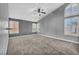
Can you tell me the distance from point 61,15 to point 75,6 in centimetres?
29

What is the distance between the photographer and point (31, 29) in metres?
2.01

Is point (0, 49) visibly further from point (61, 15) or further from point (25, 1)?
point (61, 15)

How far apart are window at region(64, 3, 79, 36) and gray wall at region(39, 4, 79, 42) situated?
72 millimetres

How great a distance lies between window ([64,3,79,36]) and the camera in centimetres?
194

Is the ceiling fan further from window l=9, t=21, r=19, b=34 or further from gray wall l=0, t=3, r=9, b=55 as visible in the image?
gray wall l=0, t=3, r=9, b=55

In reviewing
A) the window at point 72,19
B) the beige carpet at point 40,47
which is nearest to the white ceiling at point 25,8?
the window at point 72,19

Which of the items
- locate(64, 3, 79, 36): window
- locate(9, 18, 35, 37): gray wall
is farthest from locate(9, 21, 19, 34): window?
locate(64, 3, 79, 36): window

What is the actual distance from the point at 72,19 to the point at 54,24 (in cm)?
34

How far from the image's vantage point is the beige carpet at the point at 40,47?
6.40 ft

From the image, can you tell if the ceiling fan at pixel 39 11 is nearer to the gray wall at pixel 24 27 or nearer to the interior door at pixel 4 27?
the gray wall at pixel 24 27

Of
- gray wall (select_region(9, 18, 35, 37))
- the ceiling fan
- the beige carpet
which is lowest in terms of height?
the beige carpet

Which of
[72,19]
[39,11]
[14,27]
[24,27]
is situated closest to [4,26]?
[14,27]

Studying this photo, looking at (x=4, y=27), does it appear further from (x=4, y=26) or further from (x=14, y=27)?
(x=14, y=27)

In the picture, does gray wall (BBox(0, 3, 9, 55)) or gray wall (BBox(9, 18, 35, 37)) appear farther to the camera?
gray wall (BBox(9, 18, 35, 37))
